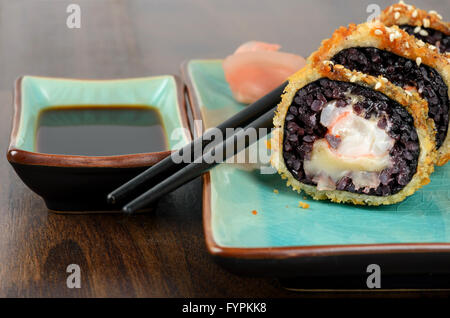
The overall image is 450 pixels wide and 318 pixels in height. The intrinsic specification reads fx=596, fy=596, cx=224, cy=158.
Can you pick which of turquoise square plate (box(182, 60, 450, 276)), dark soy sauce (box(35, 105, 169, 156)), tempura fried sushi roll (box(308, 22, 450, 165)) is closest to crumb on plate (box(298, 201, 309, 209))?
turquoise square plate (box(182, 60, 450, 276))

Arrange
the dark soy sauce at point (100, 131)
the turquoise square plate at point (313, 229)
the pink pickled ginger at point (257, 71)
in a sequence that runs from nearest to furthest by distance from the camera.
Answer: the turquoise square plate at point (313, 229), the dark soy sauce at point (100, 131), the pink pickled ginger at point (257, 71)

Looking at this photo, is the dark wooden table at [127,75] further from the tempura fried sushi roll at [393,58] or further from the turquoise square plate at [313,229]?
the tempura fried sushi roll at [393,58]

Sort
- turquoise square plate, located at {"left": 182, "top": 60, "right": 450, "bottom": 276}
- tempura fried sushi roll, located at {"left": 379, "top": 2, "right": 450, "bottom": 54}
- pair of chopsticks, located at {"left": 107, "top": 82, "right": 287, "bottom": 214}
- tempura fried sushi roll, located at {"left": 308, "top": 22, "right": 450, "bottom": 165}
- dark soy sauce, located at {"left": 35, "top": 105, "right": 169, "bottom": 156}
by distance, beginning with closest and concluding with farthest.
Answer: turquoise square plate, located at {"left": 182, "top": 60, "right": 450, "bottom": 276}, pair of chopsticks, located at {"left": 107, "top": 82, "right": 287, "bottom": 214}, tempura fried sushi roll, located at {"left": 308, "top": 22, "right": 450, "bottom": 165}, dark soy sauce, located at {"left": 35, "top": 105, "right": 169, "bottom": 156}, tempura fried sushi roll, located at {"left": 379, "top": 2, "right": 450, "bottom": 54}

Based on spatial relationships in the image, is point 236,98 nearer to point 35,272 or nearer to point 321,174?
point 321,174

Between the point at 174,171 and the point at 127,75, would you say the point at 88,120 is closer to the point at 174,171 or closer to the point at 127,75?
the point at 174,171

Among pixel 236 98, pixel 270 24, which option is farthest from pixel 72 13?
pixel 236 98

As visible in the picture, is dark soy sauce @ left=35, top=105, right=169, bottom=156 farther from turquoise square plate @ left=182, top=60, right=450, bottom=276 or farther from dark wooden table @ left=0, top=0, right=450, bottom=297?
turquoise square plate @ left=182, top=60, right=450, bottom=276

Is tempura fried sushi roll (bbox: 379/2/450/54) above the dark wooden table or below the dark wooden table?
above

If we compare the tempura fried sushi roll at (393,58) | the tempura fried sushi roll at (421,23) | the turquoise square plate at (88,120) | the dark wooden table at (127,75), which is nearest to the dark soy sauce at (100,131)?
the turquoise square plate at (88,120)
